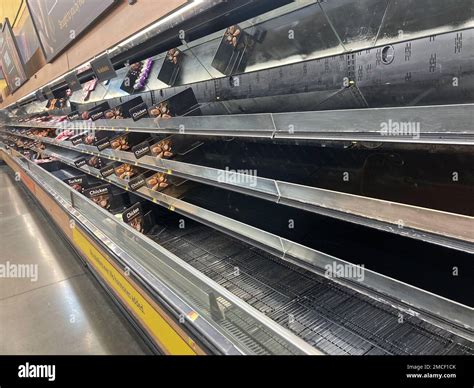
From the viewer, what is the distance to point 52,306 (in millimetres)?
2324

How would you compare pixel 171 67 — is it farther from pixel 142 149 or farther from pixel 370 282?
pixel 370 282

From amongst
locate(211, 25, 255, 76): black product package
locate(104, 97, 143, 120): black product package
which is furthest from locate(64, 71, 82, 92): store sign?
locate(211, 25, 255, 76): black product package

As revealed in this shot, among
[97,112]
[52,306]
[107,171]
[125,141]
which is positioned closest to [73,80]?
[97,112]

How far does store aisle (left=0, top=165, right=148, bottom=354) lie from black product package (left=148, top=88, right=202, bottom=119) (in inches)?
51.7

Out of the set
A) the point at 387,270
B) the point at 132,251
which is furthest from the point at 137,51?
the point at 387,270

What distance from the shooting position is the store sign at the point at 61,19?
1.75 meters

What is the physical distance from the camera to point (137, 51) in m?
1.56

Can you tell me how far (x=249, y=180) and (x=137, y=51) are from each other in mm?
900

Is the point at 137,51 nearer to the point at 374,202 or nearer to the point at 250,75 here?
the point at 250,75

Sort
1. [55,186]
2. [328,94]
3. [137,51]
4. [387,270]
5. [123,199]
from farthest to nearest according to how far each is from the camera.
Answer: [55,186]
[123,199]
[137,51]
[328,94]
[387,270]

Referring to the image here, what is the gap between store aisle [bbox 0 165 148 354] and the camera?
6.23 ft

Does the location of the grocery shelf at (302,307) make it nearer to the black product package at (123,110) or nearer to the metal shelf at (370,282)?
the metal shelf at (370,282)

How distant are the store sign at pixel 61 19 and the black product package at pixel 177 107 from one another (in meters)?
0.52

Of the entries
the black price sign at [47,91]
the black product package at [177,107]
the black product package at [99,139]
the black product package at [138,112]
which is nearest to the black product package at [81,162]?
the black product package at [99,139]
